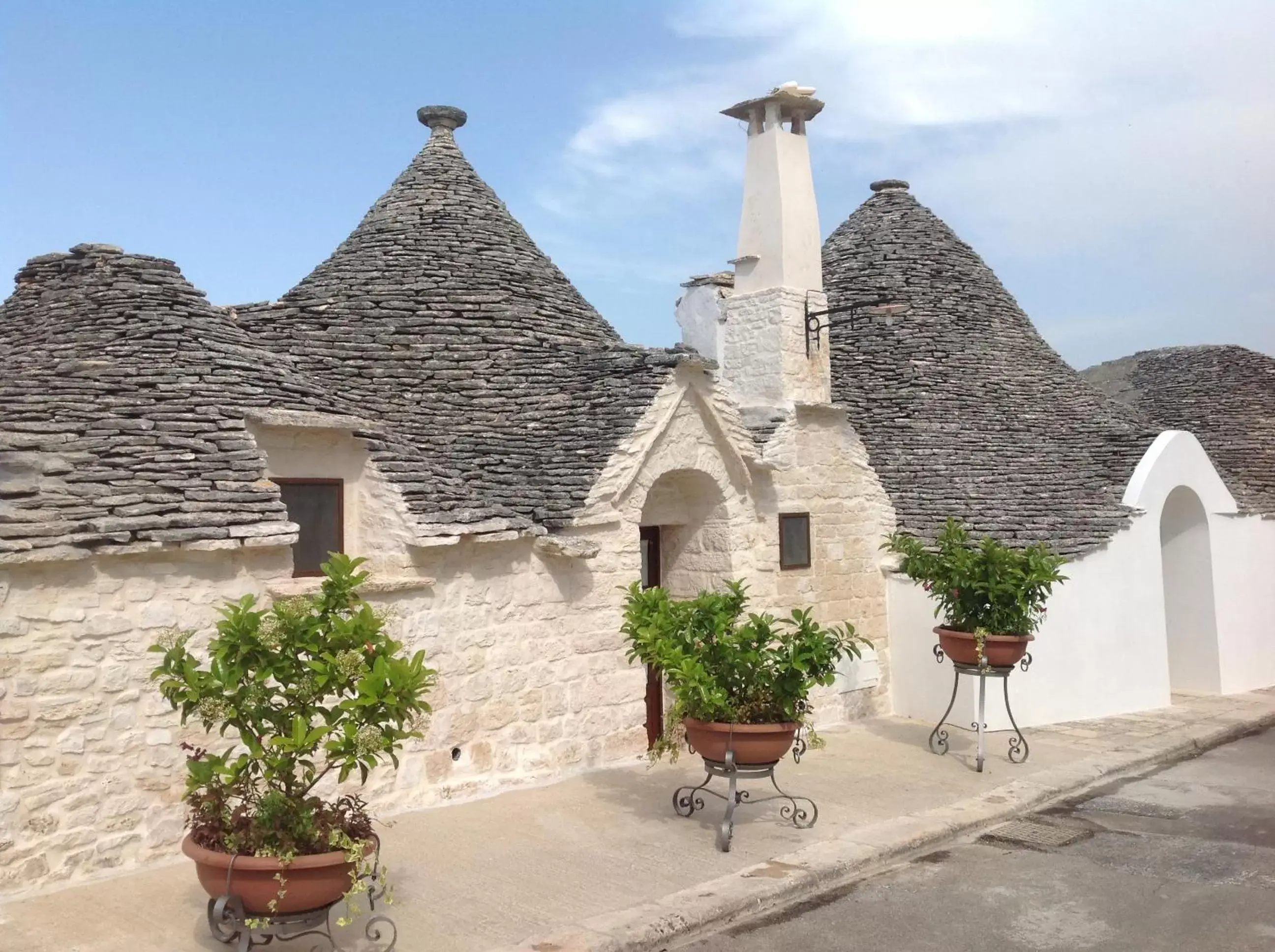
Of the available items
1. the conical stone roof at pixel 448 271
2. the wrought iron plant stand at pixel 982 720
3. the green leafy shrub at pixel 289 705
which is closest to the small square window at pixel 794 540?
the wrought iron plant stand at pixel 982 720

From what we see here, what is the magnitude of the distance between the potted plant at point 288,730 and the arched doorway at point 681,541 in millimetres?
5638

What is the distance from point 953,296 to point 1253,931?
10902 mm

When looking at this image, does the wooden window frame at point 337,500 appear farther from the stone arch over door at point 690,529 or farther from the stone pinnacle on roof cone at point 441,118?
the stone pinnacle on roof cone at point 441,118

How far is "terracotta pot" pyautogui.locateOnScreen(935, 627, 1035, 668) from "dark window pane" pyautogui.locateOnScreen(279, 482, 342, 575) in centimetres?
537

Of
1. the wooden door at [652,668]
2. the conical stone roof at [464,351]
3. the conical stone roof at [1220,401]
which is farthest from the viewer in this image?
the conical stone roof at [1220,401]

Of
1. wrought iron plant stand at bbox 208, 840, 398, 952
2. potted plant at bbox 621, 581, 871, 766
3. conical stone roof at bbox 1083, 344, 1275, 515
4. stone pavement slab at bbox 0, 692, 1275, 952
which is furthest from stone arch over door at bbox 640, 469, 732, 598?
conical stone roof at bbox 1083, 344, 1275, 515

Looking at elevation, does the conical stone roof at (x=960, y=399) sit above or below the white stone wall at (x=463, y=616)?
above

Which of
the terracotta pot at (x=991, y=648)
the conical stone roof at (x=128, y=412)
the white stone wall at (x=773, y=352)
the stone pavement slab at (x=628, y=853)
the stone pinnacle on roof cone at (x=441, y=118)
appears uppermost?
the stone pinnacle on roof cone at (x=441, y=118)

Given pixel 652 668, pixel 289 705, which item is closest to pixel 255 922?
pixel 289 705

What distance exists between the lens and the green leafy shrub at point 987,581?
9.23 meters

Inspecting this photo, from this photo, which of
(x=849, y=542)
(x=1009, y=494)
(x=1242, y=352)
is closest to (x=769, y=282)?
(x=849, y=542)

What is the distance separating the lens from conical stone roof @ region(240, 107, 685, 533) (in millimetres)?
9352

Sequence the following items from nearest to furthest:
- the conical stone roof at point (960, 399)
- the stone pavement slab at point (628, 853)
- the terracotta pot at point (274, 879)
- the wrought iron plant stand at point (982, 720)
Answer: the terracotta pot at point (274, 879), the stone pavement slab at point (628, 853), the wrought iron plant stand at point (982, 720), the conical stone roof at point (960, 399)

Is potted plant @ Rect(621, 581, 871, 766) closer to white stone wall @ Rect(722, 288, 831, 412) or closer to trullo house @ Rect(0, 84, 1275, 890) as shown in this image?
trullo house @ Rect(0, 84, 1275, 890)
